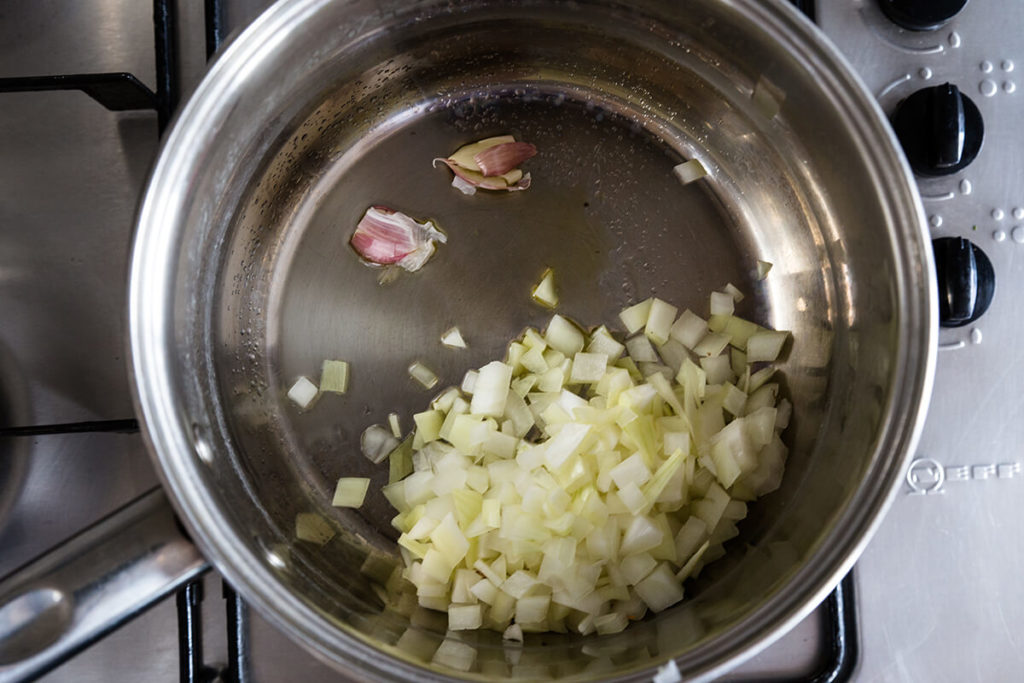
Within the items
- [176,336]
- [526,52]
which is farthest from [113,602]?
[526,52]

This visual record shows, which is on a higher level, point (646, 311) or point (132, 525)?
point (646, 311)

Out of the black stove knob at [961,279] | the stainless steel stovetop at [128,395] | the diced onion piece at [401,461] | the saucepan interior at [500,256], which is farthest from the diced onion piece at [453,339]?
the black stove knob at [961,279]

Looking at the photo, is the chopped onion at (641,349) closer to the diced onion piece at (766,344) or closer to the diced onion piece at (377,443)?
the diced onion piece at (766,344)

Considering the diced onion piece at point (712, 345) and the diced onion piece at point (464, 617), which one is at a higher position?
the diced onion piece at point (712, 345)

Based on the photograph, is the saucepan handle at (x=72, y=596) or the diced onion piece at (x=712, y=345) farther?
the diced onion piece at (x=712, y=345)

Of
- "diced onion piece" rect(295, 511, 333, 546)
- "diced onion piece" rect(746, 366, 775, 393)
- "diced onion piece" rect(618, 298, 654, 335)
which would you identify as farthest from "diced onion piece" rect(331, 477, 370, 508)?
"diced onion piece" rect(746, 366, 775, 393)

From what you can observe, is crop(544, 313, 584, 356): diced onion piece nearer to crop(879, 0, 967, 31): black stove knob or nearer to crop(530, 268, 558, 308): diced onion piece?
crop(530, 268, 558, 308): diced onion piece

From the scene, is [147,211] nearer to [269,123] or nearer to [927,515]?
[269,123]
